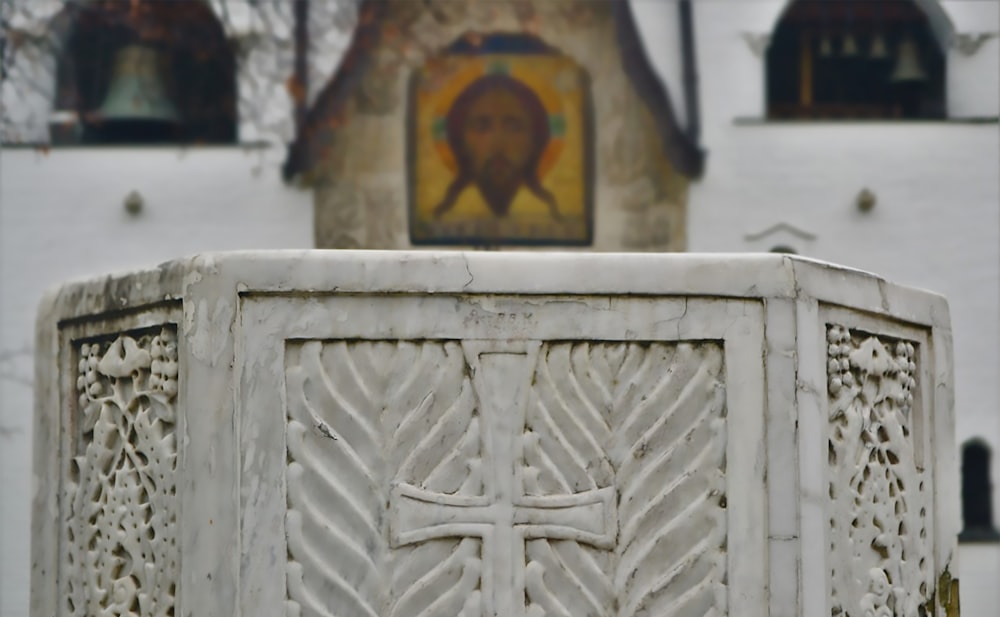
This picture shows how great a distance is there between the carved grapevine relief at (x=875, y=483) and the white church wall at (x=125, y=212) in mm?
9843

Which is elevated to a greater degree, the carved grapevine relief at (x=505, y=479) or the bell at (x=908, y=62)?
the bell at (x=908, y=62)

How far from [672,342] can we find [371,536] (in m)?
0.70

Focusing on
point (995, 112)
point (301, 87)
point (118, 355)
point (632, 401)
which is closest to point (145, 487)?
point (118, 355)

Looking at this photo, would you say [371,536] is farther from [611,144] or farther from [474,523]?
[611,144]

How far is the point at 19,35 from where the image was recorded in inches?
519

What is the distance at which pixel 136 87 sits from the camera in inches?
515

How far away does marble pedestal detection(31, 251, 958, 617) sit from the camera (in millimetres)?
3461

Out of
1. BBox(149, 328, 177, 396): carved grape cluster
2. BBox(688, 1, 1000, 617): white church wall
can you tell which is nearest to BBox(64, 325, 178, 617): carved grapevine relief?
BBox(149, 328, 177, 396): carved grape cluster

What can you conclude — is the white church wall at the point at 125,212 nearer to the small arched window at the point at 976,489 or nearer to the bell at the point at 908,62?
the bell at the point at 908,62

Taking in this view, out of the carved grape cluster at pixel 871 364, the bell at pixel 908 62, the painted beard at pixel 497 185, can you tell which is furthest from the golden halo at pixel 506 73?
the carved grape cluster at pixel 871 364

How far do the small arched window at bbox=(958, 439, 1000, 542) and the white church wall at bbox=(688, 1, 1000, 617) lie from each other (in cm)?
8

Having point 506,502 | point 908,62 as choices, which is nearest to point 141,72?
point 908,62

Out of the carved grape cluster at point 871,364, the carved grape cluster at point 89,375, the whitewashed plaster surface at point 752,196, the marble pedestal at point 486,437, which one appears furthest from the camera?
the whitewashed plaster surface at point 752,196

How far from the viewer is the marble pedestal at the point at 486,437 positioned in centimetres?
346
